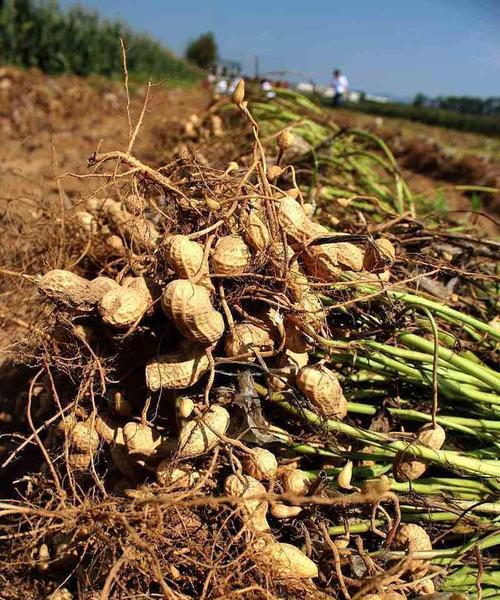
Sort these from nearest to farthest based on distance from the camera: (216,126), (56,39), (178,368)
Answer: (178,368) → (216,126) → (56,39)

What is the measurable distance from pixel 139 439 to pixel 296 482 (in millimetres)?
397

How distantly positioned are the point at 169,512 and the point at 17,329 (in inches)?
43.3

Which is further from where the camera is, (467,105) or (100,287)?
(467,105)

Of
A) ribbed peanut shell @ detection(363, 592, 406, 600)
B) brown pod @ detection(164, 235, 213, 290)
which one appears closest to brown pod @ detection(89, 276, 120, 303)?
brown pod @ detection(164, 235, 213, 290)

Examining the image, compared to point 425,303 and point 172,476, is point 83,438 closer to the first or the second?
point 172,476

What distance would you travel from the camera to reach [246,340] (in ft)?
4.31

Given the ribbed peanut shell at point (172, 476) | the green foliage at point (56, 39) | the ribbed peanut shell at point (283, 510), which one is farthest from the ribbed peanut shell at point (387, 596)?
the green foliage at point (56, 39)

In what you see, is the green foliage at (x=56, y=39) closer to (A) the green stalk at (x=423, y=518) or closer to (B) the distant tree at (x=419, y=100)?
(A) the green stalk at (x=423, y=518)

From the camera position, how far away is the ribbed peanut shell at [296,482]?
133 centimetres

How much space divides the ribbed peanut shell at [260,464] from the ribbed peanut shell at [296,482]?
50mm

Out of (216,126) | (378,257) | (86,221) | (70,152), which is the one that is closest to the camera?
(378,257)

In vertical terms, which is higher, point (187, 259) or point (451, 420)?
point (187, 259)

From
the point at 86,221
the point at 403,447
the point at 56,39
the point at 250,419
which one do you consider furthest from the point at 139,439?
the point at 56,39

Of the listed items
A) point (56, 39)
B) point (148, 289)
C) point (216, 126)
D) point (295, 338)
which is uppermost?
point (56, 39)
